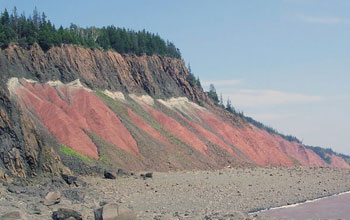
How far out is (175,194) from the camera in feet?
117

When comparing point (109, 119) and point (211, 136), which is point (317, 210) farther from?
point (211, 136)

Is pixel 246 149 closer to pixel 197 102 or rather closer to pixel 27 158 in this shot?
pixel 197 102

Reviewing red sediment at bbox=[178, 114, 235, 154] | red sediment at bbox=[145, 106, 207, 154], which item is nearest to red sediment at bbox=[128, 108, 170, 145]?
red sediment at bbox=[145, 106, 207, 154]

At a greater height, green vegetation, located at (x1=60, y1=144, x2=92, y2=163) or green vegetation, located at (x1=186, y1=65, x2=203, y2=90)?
green vegetation, located at (x1=186, y1=65, x2=203, y2=90)

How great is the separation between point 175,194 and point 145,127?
28326 millimetres

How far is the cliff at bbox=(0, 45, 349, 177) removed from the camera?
36531mm

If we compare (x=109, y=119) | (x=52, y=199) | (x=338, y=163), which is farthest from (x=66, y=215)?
(x=338, y=163)

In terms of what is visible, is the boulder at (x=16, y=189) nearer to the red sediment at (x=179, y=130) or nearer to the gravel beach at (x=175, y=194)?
the gravel beach at (x=175, y=194)

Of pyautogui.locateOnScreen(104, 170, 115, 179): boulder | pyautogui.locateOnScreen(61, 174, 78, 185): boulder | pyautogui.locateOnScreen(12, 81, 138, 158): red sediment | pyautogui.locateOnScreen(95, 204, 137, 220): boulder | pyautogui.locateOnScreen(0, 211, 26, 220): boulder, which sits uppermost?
pyautogui.locateOnScreen(12, 81, 138, 158): red sediment

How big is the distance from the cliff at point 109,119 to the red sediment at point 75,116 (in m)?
0.11

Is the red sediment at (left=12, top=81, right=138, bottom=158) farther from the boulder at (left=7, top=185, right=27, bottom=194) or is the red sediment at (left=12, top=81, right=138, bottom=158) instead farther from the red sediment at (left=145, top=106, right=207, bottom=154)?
the boulder at (left=7, top=185, right=27, bottom=194)

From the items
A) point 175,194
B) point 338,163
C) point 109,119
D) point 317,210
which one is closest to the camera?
point 317,210

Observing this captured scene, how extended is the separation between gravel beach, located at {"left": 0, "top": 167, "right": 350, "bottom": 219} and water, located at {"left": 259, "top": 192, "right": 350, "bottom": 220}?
950mm

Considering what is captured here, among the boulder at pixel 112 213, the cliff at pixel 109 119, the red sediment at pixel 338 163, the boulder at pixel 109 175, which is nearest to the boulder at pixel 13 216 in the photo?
the boulder at pixel 112 213
